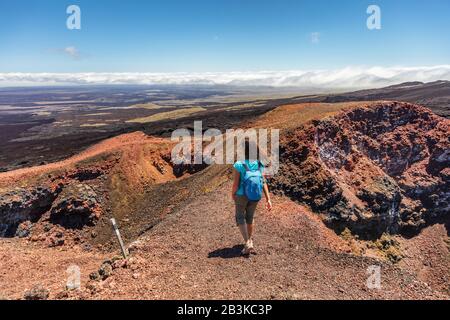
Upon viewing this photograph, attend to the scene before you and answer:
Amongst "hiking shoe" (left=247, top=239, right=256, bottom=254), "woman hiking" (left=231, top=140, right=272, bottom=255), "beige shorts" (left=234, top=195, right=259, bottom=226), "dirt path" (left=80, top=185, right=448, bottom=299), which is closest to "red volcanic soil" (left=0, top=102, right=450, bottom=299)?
"dirt path" (left=80, top=185, right=448, bottom=299)

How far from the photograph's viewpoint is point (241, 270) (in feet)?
26.2

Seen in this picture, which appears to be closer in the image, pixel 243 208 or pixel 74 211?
pixel 243 208

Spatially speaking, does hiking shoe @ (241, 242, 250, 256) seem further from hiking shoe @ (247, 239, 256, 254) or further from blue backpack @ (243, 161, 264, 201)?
blue backpack @ (243, 161, 264, 201)

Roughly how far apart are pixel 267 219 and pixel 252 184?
431cm

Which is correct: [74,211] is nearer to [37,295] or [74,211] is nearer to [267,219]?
[267,219]

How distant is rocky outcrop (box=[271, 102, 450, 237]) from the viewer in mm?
14609

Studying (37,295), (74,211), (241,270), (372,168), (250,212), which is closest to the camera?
(37,295)

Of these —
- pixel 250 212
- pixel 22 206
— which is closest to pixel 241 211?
pixel 250 212

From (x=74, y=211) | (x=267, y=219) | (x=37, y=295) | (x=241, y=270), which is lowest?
(x=74, y=211)

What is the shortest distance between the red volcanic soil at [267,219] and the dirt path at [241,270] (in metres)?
0.04

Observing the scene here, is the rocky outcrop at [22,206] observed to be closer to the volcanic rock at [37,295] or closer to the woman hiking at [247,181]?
the volcanic rock at [37,295]

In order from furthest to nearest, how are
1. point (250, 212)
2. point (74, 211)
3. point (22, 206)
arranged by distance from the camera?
1. point (74, 211)
2. point (22, 206)
3. point (250, 212)

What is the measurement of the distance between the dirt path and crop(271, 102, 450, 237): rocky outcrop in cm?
364

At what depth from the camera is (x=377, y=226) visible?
16188 mm
